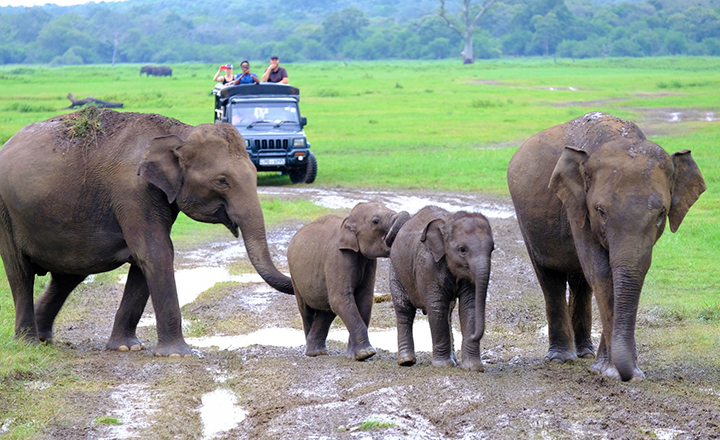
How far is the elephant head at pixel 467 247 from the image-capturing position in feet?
23.5

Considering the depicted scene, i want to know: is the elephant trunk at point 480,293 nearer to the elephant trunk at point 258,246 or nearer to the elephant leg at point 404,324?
the elephant leg at point 404,324

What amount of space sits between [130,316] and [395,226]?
8.29ft

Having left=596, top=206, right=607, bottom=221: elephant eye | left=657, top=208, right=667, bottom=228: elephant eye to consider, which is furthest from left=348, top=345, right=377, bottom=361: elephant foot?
left=657, top=208, right=667, bottom=228: elephant eye

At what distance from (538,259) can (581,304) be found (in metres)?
0.59

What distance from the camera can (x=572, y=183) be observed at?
279 inches

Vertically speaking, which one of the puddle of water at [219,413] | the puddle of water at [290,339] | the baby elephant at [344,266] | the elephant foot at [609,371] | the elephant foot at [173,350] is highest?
the baby elephant at [344,266]

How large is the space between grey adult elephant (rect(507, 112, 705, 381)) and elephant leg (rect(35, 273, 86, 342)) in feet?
13.9

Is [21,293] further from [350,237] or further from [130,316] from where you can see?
[350,237]

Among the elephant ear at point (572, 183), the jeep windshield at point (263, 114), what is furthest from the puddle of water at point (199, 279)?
the jeep windshield at point (263, 114)

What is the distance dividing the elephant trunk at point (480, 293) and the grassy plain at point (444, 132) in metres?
1.85

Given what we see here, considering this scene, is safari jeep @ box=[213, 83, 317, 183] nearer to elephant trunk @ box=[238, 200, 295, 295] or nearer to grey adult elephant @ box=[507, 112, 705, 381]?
elephant trunk @ box=[238, 200, 295, 295]

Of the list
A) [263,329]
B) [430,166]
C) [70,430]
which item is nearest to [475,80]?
[430,166]

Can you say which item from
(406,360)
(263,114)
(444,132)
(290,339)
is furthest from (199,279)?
(444,132)

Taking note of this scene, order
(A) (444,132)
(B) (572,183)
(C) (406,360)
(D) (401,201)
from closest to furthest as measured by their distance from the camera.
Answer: (B) (572,183) < (C) (406,360) < (D) (401,201) < (A) (444,132)
